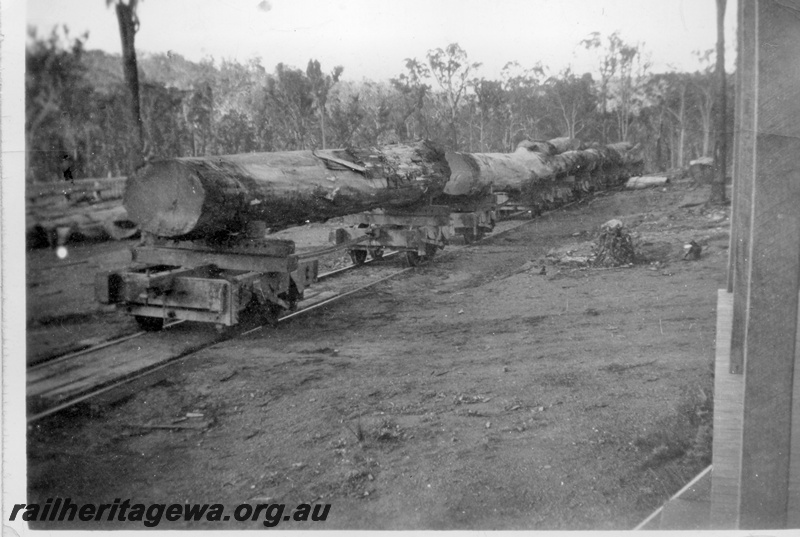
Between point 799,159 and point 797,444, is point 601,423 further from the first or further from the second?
point 799,159

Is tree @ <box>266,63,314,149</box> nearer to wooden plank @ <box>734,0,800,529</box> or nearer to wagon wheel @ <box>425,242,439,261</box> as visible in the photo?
wagon wheel @ <box>425,242,439,261</box>

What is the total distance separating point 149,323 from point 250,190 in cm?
164

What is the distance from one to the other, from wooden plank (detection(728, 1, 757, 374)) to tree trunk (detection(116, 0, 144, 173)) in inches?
137

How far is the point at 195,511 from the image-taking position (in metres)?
2.90

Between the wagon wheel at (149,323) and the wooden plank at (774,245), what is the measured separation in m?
5.32

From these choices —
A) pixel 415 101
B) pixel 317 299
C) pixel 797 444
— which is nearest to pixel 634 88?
pixel 415 101

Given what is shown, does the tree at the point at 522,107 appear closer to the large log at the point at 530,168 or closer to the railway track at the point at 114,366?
the large log at the point at 530,168

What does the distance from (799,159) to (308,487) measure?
2512 millimetres

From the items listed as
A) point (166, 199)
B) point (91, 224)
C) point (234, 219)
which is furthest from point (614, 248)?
point (91, 224)

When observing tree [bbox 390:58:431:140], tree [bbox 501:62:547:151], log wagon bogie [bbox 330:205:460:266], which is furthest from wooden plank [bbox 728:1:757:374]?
tree [bbox 501:62:547:151]

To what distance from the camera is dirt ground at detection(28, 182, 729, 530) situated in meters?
3.02

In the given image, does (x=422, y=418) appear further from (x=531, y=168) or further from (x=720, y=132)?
(x=720, y=132)

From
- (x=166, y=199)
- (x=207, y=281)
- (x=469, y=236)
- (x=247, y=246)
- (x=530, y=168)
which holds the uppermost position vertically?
(x=530, y=168)

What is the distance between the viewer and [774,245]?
5.78 ft
